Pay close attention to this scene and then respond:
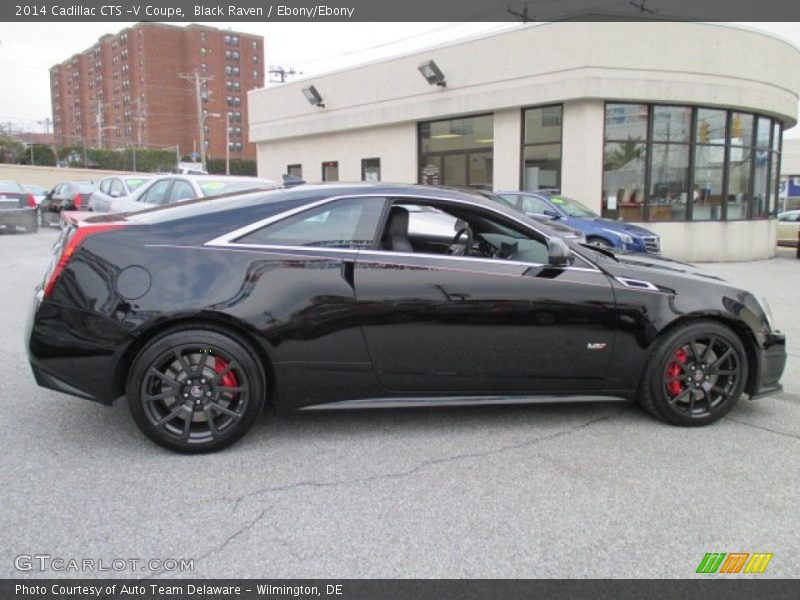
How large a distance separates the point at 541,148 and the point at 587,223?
163 inches

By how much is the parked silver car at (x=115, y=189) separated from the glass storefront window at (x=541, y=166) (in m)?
9.44

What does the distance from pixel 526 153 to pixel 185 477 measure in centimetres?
1501

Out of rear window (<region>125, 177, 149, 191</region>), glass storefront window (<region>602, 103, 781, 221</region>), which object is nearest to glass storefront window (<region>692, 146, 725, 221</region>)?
glass storefront window (<region>602, 103, 781, 221</region>)

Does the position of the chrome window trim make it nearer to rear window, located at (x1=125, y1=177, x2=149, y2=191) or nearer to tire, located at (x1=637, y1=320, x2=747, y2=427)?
tire, located at (x1=637, y1=320, x2=747, y2=427)

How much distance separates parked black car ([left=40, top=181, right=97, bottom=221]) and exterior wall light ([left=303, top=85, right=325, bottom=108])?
7929 millimetres

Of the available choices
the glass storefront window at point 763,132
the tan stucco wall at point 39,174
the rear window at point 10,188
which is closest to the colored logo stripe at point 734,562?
the glass storefront window at point 763,132

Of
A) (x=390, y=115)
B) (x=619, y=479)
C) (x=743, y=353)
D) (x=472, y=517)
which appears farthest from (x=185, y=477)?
(x=390, y=115)

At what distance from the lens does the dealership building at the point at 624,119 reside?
50.0 ft

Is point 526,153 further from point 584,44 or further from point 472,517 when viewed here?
point 472,517

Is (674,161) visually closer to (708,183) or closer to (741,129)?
(708,183)

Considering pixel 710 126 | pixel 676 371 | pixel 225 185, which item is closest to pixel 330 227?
pixel 676 371

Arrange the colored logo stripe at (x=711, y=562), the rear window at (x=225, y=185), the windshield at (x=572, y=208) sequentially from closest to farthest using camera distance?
the colored logo stripe at (x=711, y=562) < the rear window at (x=225, y=185) < the windshield at (x=572, y=208)

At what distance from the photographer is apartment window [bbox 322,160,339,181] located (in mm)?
22500

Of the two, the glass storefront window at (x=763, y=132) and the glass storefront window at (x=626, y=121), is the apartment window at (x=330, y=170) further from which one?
the glass storefront window at (x=763, y=132)
